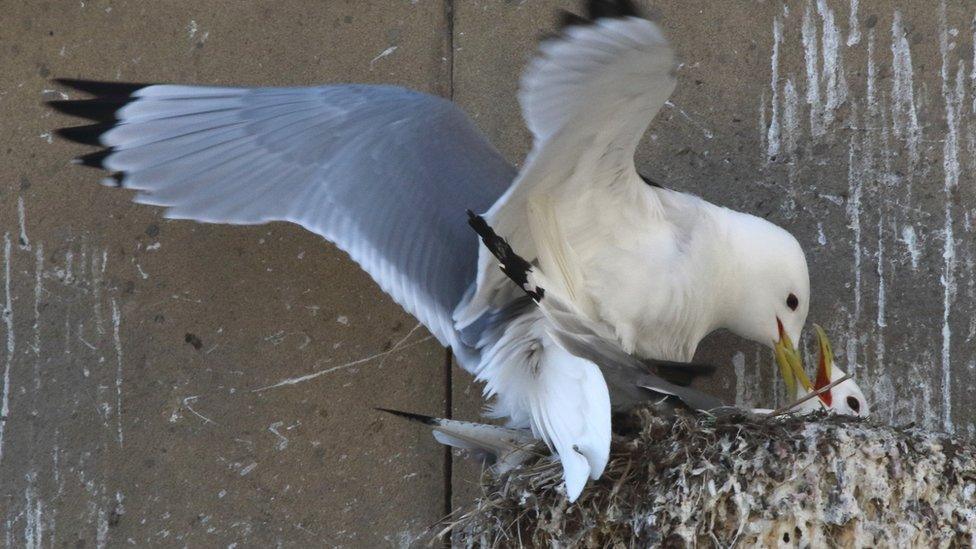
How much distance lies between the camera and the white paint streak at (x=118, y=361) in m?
2.12

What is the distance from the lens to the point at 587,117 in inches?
62.7

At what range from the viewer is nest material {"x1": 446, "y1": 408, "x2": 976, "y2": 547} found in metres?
1.62

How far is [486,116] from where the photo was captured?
7.26ft

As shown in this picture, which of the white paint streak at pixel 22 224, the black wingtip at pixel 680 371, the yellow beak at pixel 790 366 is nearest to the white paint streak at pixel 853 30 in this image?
the yellow beak at pixel 790 366

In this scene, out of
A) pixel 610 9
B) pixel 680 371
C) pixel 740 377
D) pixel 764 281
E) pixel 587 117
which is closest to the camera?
pixel 610 9

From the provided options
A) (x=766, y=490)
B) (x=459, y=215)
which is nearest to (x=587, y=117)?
(x=459, y=215)

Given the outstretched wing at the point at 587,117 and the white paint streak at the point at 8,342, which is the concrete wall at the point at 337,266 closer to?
the white paint streak at the point at 8,342

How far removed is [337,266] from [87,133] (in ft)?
1.48

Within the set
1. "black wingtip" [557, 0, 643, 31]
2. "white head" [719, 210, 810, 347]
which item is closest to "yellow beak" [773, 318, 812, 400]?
"white head" [719, 210, 810, 347]

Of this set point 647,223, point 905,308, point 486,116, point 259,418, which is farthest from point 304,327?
point 905,308

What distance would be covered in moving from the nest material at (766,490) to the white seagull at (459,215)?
0.41 feet

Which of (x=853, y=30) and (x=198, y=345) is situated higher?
(x=853, y=30)

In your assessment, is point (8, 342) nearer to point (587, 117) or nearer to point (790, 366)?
point (587, 117)

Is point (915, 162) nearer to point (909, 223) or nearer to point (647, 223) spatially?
point (909, 223)
